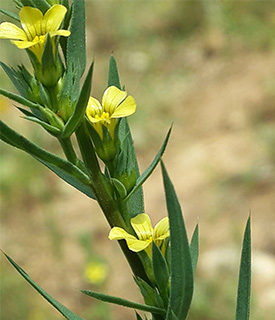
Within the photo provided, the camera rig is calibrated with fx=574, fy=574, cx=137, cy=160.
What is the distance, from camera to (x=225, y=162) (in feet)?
10.4

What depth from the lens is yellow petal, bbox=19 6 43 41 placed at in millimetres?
560

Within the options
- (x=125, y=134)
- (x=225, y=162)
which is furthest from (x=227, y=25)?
(x=125, y=134)

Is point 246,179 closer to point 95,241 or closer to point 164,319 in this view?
point 95,241

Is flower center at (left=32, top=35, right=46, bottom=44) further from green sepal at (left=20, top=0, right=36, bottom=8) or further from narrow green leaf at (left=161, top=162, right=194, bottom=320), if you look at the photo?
narrow green leaf at (left=161, top=162, right=194, bottom=320)

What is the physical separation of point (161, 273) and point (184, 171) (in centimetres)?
263

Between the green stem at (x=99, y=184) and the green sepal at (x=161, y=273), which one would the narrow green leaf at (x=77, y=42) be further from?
the green sepal at (x=161, y=273)

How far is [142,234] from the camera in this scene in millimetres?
598

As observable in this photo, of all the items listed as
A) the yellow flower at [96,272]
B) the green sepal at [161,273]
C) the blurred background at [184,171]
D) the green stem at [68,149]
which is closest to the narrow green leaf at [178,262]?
the green sepal at [161,273]

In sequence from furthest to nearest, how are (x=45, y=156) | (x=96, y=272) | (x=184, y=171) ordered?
1. (x=184, y=171)
2. (x=96, y=272)
3. (x=45, y=156)

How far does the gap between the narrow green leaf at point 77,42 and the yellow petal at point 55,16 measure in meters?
0.04

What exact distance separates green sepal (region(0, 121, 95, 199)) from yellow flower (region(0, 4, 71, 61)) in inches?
3.9

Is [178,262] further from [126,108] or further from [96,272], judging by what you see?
[96,272]

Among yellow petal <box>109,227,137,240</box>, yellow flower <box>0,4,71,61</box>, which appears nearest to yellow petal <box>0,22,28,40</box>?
yellow flower <box>0,4,71,61</box>

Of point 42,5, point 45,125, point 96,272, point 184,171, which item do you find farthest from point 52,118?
point 184,171
